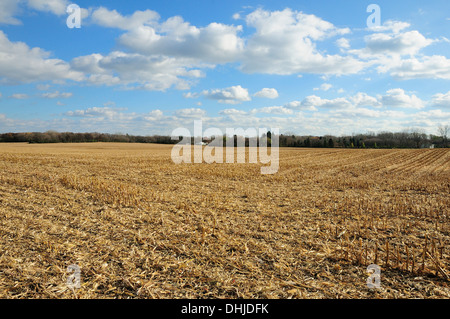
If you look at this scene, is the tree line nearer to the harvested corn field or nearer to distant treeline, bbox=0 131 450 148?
distant treeline, bbox=0 131 450 148

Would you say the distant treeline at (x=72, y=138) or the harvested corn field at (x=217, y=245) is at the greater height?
the distant treeline at (x=72, y=138)

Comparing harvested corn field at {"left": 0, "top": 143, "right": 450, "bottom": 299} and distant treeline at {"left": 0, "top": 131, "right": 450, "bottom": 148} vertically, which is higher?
distant treeline at {"left": 0, "top": 131, "right": 450, "bottom": 148}

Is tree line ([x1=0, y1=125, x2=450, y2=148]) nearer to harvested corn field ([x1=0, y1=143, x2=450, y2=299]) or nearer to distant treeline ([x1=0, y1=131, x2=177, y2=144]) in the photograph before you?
distant treeline ([x1=0, y1=131, x2=177, y2=144])

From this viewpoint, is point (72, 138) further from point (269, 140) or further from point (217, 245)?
point (217, 245)

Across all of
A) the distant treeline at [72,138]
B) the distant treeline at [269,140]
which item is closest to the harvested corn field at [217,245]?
the distant treeline at [269,140]

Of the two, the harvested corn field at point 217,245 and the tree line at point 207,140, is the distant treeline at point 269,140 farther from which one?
the harvested corn field at point 217,245

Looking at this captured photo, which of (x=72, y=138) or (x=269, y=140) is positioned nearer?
(x=269, y=140)

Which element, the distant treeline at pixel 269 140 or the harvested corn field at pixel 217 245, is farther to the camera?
the distant treeline at pixel 269 140

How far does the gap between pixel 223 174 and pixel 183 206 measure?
10671 mm

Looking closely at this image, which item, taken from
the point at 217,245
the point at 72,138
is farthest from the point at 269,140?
the point at 217,245

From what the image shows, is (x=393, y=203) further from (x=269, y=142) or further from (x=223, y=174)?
(x=269, y=142)

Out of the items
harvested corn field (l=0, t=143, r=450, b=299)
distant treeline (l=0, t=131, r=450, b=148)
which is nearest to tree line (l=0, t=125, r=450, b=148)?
distant treeline (l=0, t=131, r=450, b=148)

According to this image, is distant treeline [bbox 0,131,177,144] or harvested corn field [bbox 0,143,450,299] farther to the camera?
distant treeline [bbox 0,131,177,144]
